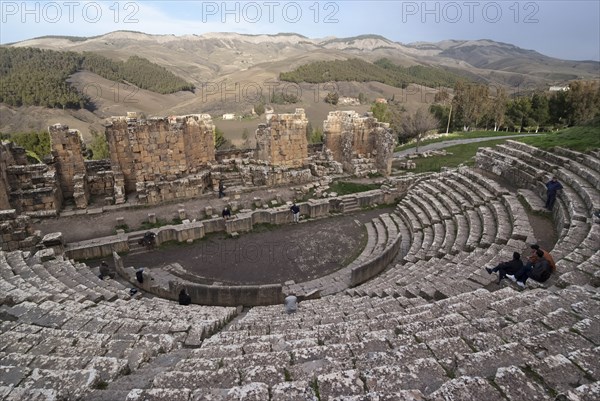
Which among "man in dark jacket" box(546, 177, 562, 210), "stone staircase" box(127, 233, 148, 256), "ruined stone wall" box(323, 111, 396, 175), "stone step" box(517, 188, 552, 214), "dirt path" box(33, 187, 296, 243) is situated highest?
"ruined stone wall" box(323, 111, 396, 175)

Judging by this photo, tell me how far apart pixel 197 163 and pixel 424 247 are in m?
14.1

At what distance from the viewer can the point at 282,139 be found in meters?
22.7

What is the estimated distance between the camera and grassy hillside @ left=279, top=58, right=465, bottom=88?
4194 inches

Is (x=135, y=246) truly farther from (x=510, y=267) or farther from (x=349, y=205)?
(x=510, y=267)

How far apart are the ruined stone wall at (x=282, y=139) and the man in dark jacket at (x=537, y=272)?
1606 centimetres

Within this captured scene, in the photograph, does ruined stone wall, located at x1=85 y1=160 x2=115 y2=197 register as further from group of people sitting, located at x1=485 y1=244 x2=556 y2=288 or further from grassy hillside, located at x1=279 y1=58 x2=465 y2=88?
grassy hillside, located at x1=279 y1=58 x2=465 y2=88

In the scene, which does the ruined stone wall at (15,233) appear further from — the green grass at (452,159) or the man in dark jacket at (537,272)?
the green grass at (452,159)

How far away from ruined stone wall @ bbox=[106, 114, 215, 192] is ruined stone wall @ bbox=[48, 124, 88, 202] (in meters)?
1.72

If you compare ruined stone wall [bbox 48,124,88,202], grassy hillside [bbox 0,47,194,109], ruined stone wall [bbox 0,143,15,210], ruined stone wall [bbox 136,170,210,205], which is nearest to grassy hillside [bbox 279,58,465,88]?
grassy hillside [bbox 0,47,194,109]

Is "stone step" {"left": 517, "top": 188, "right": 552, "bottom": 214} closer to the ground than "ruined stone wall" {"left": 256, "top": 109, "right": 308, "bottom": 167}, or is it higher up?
closer to the ground

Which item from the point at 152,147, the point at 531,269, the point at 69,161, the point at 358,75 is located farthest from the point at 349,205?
the point at 358,75

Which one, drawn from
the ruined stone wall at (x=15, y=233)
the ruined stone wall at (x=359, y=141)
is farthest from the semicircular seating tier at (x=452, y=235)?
the ruined stone wall at (x=15, y=233)

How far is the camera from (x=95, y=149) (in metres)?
39.3

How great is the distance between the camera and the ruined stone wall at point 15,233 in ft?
45.7
